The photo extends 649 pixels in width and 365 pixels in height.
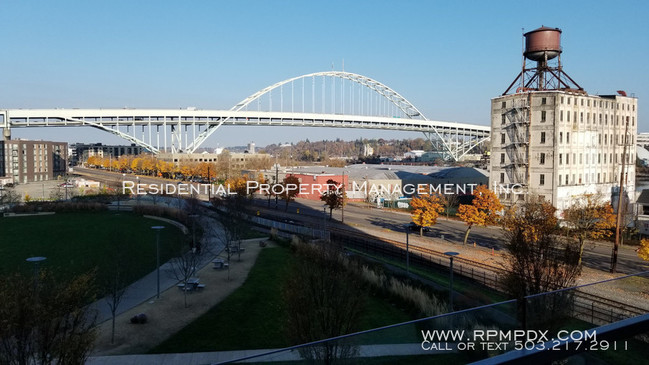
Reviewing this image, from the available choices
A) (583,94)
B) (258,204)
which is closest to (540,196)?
(583,94)

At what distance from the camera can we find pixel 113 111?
8788 cm

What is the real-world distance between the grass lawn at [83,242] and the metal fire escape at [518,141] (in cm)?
3049

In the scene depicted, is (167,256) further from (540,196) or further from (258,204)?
(540,196)

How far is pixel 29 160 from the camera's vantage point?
3214 inches

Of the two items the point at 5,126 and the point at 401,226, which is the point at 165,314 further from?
the point at 5,126

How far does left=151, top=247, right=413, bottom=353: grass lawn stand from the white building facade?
29.3 metres

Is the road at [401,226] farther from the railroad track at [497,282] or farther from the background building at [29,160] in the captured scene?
the background building at [29,160]

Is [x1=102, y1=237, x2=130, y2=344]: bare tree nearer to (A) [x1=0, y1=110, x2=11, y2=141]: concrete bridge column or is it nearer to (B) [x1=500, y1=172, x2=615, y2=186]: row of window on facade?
(B) [x1=500, y1=172, x2=615, y2=186]: row of window on facade

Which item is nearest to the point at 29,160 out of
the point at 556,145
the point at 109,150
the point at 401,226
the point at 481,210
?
the point at 401,226

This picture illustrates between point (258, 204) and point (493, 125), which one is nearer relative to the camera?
point (493, 125)

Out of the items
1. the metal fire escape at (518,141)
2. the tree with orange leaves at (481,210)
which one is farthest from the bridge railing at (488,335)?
the metal fire escape at (518,141)

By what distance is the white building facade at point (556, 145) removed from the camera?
134 ft

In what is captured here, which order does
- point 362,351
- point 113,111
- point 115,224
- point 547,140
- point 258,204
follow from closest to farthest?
point 362,351 < point 115,224 < point 547,140 < point 258,204 < point 113,111

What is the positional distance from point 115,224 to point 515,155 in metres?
36.3
